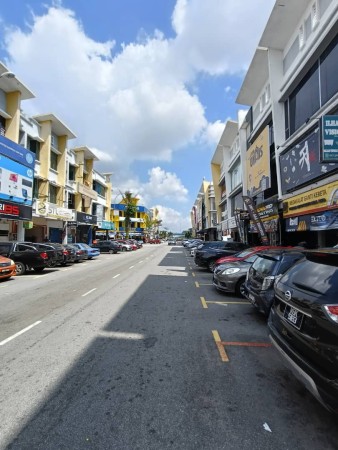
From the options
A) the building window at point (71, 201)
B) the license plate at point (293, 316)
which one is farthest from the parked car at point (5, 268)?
the building window at point (71, 201)

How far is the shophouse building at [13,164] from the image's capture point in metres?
21.0

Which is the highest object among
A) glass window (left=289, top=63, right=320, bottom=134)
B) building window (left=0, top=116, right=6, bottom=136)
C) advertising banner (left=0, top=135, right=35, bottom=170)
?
building window (left=0, top=116, right=6, bottom=136)

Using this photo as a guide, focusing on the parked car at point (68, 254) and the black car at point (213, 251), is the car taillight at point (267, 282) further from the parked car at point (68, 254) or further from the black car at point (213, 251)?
the parked car at point (68, 254)

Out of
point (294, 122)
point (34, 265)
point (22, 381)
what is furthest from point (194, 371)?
point (294, 122)

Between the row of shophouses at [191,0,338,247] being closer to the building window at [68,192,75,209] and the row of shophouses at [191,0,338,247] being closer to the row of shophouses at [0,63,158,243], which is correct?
the row of shophouses at [0,63,158,243]

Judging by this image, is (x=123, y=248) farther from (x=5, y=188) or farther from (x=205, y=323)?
(x=205, y=323)

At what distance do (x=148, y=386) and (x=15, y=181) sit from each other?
22.1 metres

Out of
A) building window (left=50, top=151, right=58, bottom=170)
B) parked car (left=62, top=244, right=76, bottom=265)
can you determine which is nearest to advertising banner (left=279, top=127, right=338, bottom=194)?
parked car (left=62, top=244, right=76, bottom=265)

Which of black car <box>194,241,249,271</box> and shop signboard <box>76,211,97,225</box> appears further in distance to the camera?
shop signboard <box>76,211,97,225</box>

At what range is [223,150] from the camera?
39688 mm

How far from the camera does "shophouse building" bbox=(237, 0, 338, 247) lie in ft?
Result: 41.3

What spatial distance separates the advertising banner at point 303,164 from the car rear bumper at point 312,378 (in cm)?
1058

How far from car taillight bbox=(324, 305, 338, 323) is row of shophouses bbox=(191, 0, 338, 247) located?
9.06m

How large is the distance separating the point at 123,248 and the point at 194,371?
4062 cm
